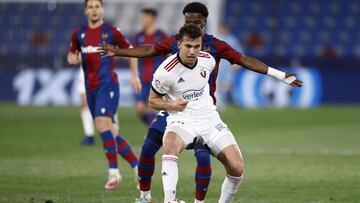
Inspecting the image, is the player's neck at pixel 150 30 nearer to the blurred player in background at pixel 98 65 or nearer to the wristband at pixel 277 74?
the blurred player in background at pixel 98 65

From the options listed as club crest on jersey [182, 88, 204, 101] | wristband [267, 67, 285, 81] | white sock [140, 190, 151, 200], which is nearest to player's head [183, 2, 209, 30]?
club crest on jersey [182, 88, 204, 101]

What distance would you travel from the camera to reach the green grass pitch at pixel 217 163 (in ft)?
35.5

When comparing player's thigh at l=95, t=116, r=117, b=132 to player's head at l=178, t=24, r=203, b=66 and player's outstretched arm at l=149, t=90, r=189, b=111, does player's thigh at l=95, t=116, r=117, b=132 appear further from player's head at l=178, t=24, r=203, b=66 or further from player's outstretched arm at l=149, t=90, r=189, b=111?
player's head at l=178, t=24, r=203, b=66

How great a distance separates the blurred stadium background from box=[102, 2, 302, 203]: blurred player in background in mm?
1669

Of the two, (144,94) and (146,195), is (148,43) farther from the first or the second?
(146,195)

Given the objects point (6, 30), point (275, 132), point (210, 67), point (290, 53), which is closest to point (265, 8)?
point (290, 53)

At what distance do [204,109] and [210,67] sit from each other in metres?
0.43

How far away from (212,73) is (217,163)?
515 cm

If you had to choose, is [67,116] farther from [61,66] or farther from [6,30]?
[6,30]

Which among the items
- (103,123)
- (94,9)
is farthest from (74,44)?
(103,123)

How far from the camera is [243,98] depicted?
2792cm

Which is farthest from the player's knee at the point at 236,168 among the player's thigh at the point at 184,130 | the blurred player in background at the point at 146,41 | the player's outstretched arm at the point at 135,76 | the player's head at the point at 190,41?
the blurred player in background at the point at 146,41

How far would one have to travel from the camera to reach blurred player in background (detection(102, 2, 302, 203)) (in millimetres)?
9367

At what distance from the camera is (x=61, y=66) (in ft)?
92.1
